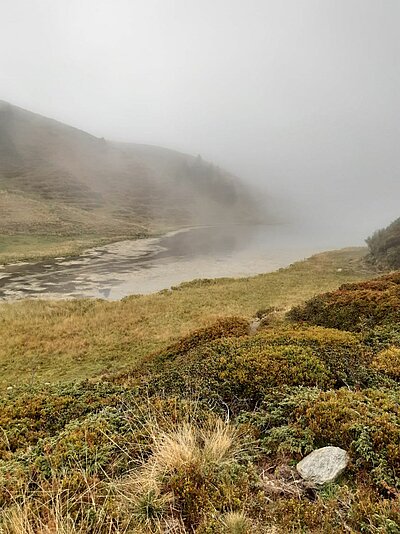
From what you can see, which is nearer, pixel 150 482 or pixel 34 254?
pixel 150 482

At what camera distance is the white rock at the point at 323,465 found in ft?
15.6

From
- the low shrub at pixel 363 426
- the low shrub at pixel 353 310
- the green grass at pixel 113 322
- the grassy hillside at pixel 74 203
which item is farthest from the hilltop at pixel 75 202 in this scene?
the low shrub at pixel 363 426

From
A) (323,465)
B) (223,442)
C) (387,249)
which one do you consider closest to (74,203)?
(387,249)

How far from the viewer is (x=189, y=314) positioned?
25359mm

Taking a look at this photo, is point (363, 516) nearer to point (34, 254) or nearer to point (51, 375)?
point (51, 375)

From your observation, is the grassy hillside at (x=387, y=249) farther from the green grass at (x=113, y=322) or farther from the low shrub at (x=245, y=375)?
the low shrub at (x=245, y=375)

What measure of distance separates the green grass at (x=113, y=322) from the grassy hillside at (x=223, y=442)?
19.5 ft

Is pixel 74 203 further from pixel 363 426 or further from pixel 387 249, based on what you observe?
pixel 363 426

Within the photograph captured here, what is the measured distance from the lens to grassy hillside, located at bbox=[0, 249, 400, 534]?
423cm

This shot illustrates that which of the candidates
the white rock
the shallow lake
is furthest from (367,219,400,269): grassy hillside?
the white rock

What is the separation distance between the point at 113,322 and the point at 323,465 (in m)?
20.6

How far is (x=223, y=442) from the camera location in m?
5.41

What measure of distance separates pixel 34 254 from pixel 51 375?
53486 mm

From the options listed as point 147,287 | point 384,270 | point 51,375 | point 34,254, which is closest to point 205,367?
point 51,375
